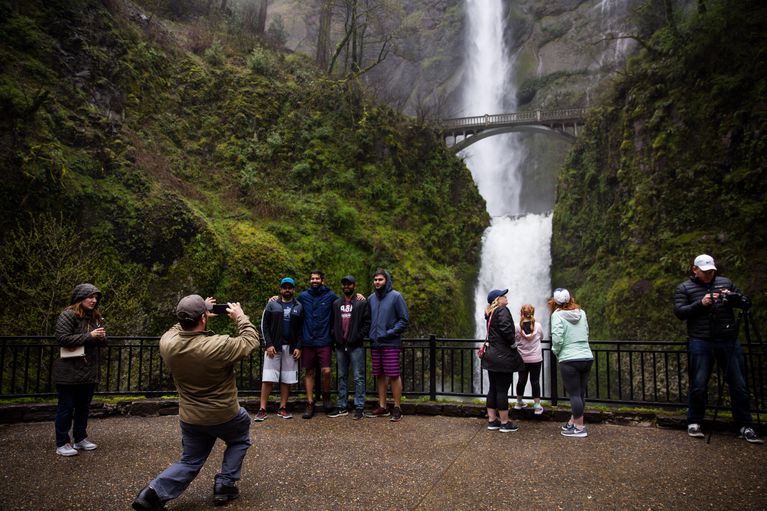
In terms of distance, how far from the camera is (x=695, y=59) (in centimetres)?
1750

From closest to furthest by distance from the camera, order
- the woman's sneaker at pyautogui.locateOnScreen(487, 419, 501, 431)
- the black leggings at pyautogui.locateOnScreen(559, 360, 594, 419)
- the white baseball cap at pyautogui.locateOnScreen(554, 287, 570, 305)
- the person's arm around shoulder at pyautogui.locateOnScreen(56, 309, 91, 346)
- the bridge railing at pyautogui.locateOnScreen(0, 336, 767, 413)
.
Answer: the person's arm around shoulder at pyautogui.locateOnScreen(56, 309, 91, 346)
the black leggings at pyautogui.locateOnScreen(559, 360, 594, 419)
the white baseball cap at pyautogui.locateOnScreen(554, 287, 570, 305)
the woman's sneaker at pyautogui.locateOnScreen(487, 419, 501, 431)
the bridge railing at pyautogui.locateOnScreen(0, 336, 767, 413)

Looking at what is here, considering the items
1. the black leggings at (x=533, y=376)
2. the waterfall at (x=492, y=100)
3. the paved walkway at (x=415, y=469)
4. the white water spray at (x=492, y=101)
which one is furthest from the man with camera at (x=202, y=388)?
the white water spray at (x=492, y=101)

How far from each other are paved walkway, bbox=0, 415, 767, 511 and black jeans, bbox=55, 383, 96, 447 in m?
0.28

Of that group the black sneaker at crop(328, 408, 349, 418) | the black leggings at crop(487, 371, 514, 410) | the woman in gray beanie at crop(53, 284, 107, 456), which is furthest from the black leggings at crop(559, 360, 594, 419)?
the woman in gray beanie at crop(53, 284, 107, 456)

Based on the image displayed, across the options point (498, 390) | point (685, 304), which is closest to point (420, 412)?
point (498, 390)

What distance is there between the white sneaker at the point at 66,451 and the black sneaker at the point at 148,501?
246 centimetres

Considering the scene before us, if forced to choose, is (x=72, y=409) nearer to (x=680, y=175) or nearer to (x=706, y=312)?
(x=706, y=312)

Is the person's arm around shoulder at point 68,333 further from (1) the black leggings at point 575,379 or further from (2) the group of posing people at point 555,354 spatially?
(1) the black leggings at point 575,379

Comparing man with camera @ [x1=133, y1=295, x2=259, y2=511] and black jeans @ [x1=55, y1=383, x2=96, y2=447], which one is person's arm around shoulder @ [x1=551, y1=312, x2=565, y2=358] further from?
black jeans @ [x1=55, y1=383, x2=96, y2=447]

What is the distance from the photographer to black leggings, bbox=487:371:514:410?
6441 millimetres

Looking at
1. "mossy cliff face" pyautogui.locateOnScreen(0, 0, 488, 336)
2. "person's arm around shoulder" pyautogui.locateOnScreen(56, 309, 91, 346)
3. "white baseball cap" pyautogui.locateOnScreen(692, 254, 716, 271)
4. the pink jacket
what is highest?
"mossy cliff face" pyautogui.locateOnScreen(0, 0, 488, 336)

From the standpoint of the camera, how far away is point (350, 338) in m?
7.27

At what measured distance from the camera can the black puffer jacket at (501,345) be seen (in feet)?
20.7

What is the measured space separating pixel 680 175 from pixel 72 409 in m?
19.4
